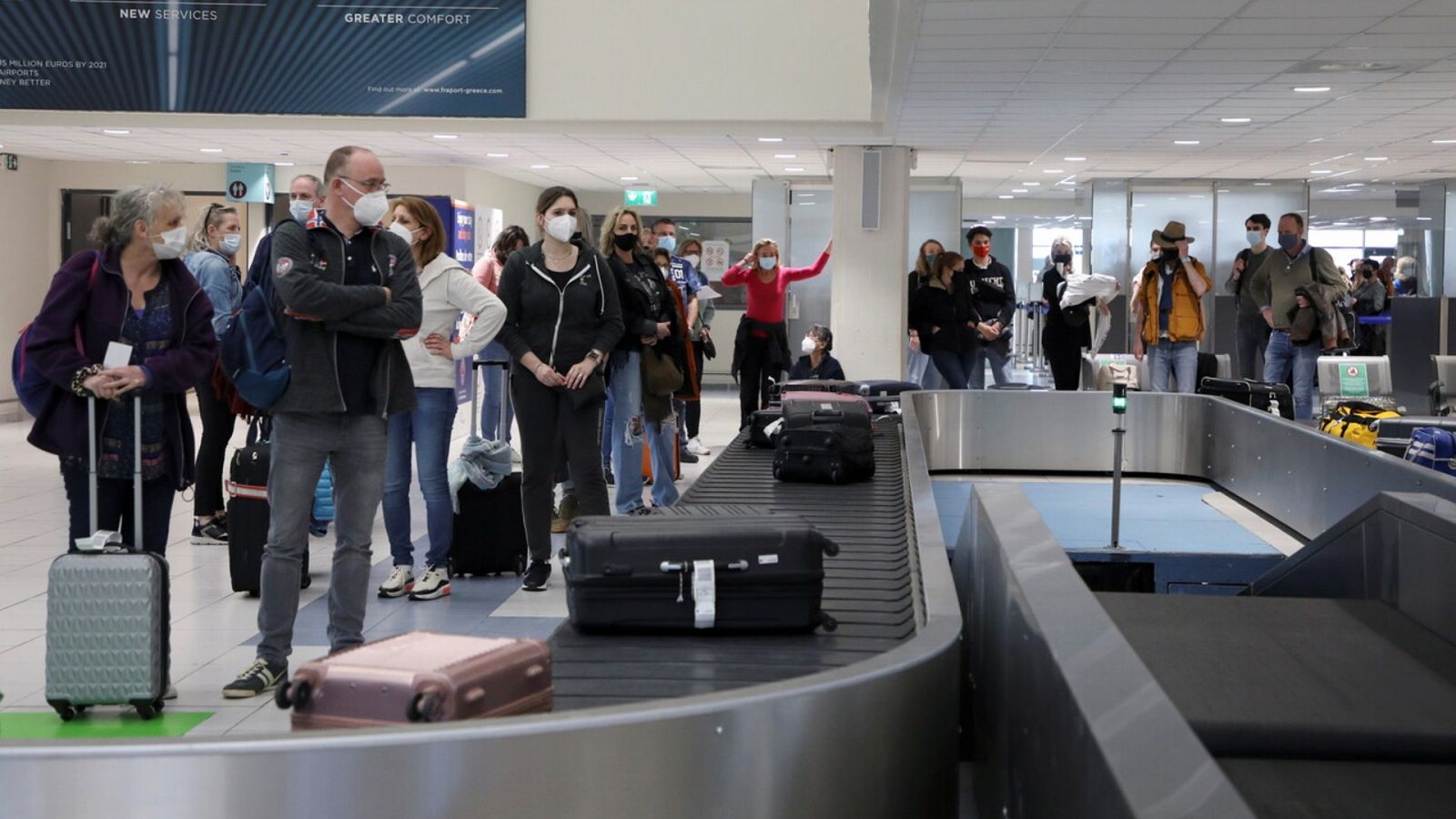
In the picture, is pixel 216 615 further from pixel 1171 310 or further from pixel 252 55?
pixel 1171 310

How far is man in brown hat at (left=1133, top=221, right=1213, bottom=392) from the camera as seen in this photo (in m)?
11.6

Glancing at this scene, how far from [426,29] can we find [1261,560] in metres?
7.84

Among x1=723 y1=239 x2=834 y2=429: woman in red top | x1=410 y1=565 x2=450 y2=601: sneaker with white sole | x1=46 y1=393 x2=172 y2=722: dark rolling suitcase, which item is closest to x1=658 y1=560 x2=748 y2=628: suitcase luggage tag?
x1=46 y1=393 x2=172 y2=722: dark rolling suitcase

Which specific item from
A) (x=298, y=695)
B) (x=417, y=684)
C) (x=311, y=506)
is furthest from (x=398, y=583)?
(x=417, y=684)

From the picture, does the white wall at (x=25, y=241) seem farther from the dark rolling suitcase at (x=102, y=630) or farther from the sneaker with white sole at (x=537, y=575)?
the dark rolling suitcase at (x=102, y=630)

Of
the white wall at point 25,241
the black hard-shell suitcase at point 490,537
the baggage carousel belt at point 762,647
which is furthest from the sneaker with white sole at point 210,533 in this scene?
the white wall at point 25,241

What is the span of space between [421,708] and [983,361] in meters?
10.8

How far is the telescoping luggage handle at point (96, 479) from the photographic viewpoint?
15.3 feet

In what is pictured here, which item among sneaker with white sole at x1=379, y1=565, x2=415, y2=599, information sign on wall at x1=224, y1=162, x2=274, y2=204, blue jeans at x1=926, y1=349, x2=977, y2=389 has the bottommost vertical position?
sneaker with white sole at x1=379, y1=565, x2=415, y2=599

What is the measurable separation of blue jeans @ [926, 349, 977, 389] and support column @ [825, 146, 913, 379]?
10.2 feet

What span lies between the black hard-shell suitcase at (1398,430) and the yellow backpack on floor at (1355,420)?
594mm

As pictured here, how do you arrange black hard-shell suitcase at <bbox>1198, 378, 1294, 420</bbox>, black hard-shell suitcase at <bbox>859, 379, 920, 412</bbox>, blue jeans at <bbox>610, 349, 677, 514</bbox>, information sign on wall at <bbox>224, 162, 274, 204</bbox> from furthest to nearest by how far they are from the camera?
information sign on wall at <bbox>224, 162, 274, 204</bbox>, black hard-shell suitcase at <bbox>1198, 378, 1294, 420</bbox>, black hard-shell suitcase at <bbox>859, 379, 920, 412</bbox>, blue jeans at <bbox>610, 349, 677, 514</bbox>

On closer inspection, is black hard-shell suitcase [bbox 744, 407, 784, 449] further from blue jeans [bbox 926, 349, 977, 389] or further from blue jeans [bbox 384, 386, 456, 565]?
blue jeans [bbox 926, 349, 977, 389]

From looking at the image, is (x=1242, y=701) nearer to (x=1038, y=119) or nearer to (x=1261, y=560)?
(x=1261, y=560)
